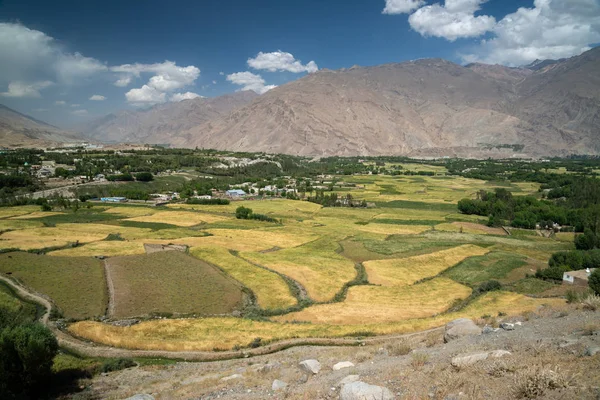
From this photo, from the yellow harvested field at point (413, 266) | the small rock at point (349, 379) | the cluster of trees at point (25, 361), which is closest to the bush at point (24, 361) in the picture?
the cluster of trees at point (25, 361)

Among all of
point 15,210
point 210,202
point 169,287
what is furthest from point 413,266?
point 15,210

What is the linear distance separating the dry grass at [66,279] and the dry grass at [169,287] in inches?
80.5

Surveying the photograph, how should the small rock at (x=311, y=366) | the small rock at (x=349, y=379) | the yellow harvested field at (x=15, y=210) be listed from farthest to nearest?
1. the yellow harvested field at (x=15, y=210)
2. the small rock at (x=311, y=366)
3. the small rock at (x=349, y=379)

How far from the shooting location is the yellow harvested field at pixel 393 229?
90125mm

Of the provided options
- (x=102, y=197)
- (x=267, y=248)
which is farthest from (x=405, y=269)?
(x=102, y=197)

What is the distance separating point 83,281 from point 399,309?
40161 millimetres

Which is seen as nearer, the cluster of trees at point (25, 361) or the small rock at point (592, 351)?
the small rock at point (592, 351)

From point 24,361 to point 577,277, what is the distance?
61.1 metres

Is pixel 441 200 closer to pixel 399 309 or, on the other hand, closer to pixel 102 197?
pixel 399 309

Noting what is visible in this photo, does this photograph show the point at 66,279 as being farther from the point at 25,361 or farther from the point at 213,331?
the point at 25,361

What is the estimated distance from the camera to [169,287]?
46.0m

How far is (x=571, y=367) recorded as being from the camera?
13.8 metres

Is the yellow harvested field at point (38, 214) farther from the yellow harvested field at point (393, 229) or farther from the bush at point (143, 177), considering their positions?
the yellow harvested field at point (393, 229)

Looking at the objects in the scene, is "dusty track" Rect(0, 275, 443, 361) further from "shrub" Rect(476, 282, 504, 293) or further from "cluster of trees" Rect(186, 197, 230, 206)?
"cluster of trees" Rect(186, 197, 230, 206)
